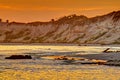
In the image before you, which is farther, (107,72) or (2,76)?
(107,72)

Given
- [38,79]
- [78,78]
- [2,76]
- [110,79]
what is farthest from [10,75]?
[110,79]

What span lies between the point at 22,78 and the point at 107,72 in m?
15.3

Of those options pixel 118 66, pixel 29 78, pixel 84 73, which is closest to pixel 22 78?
pixel 29 78

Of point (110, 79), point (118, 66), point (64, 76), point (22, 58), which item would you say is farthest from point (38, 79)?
point (22, 58)

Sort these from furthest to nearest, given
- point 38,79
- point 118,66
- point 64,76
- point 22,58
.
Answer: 1. point 22,58
2. point 118,66
3. point 64,76
4. point 38,79

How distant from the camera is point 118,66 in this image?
7512cm

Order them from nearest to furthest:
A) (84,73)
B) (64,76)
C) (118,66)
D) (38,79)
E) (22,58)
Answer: (38,79), (64,76), (84,73), (118,66), (22,58)

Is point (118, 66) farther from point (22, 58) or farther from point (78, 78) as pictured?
point (22, 58)

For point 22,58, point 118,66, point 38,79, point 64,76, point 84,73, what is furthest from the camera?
point 22,58

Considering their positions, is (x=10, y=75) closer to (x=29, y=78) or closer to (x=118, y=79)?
(x=29, y=78)

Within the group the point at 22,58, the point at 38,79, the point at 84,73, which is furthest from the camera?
the point at 22,58

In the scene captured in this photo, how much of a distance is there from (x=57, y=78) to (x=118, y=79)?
857 centimetres

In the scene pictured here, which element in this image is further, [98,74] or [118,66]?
[118,66]

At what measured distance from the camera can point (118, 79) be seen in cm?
5519
